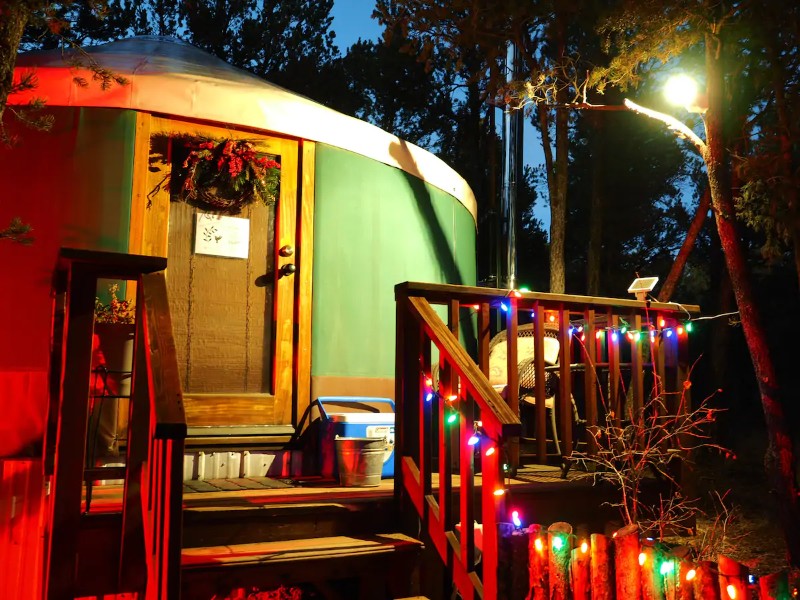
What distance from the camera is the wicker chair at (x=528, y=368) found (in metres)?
4.56

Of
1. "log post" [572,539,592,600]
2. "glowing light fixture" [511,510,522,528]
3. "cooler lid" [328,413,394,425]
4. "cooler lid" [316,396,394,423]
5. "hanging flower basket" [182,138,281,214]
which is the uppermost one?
"hanging flower basket" [182,138,281,214]

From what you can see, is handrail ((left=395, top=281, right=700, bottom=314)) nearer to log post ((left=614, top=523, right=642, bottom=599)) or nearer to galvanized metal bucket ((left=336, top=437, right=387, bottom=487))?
galvanized metal bucket ((left=336, top=437, right=387, bottom=487))

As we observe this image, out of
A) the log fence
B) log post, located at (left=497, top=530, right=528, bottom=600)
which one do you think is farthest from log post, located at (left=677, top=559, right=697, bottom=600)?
log post, located at (left=497, top=530, right=528, bottom=600)

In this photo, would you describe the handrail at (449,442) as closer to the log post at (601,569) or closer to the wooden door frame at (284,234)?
the log post at (601,569)

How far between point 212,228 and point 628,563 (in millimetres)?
3253

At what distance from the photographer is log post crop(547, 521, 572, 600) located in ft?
9.16

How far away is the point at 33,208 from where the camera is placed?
14.2ft

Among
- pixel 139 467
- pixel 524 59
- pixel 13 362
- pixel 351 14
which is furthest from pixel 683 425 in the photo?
pixel 351 14

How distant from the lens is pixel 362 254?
208 inches

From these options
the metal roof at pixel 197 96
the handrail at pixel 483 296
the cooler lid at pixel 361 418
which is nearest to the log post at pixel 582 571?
the handrail at pixel 483 296

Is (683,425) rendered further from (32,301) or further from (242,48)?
(242,48)

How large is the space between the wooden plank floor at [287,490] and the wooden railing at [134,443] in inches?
11.5

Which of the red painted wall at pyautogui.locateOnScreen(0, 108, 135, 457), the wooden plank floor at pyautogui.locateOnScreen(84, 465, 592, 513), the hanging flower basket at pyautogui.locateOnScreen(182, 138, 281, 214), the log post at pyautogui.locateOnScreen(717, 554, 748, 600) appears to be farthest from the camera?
the hanging flower basket at pyautogui.locateOnScreen(182, 138, 281, 214)

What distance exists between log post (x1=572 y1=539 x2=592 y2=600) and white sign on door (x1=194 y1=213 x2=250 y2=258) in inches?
115
